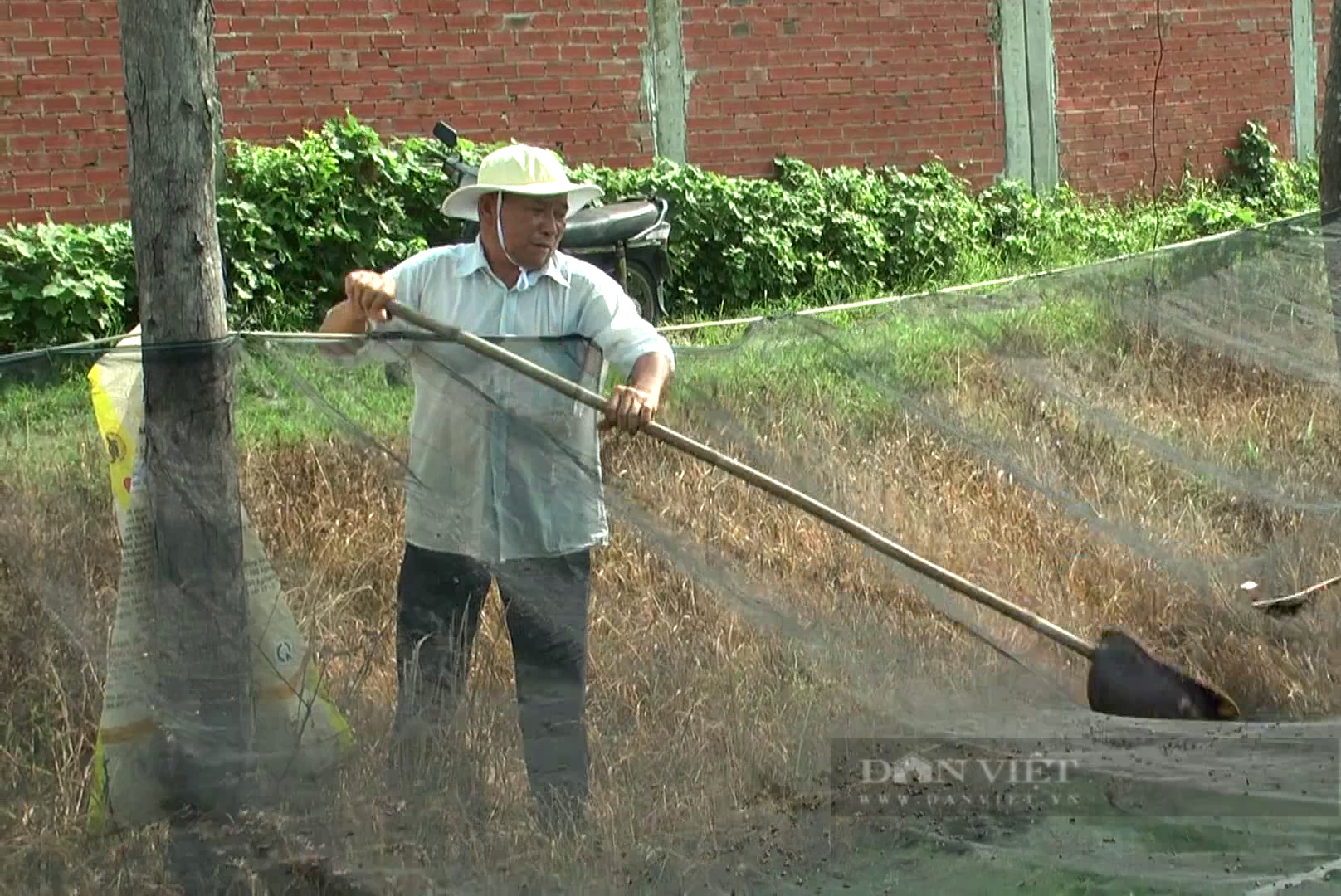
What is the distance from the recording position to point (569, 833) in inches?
173

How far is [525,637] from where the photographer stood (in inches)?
181

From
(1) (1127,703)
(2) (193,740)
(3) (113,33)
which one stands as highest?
(3) (113,33)

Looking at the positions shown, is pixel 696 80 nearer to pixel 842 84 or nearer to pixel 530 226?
pixel 842 84

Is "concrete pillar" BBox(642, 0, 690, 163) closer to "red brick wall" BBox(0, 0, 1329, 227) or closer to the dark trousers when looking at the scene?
"red brick wall" BBox(0, 0, 1329, 227)

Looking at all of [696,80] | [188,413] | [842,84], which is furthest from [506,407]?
[842,84]

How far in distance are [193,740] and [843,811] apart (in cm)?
166

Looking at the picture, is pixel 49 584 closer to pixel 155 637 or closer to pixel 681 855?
pixel 155 637

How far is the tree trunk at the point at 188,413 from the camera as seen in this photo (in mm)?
4285

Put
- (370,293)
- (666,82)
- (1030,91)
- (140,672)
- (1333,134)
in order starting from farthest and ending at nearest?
(1030,91), (666,82), (1333,134), (370,293), (140,672)

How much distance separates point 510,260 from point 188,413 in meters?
0.92

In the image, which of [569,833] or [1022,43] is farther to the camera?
[1022,43]

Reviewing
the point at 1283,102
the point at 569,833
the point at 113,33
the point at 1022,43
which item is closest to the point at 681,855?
the point at 569,833

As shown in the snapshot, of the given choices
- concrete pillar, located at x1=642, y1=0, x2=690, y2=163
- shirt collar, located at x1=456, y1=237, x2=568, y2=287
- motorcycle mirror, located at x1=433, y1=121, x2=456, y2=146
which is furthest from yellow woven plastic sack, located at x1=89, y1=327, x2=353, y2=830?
concrete pillar, located at x1=642, y1=0, x2=690, y2=163

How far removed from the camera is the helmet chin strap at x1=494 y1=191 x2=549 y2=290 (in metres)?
4.70
